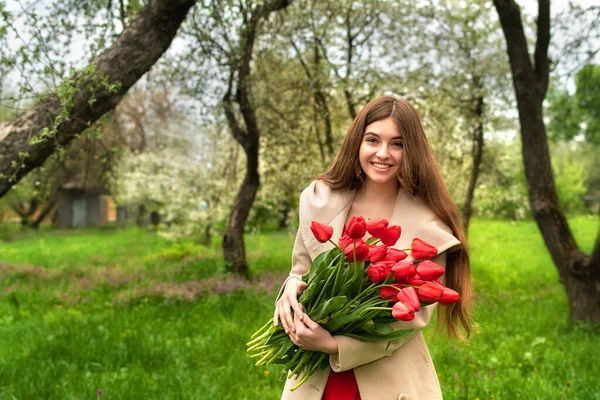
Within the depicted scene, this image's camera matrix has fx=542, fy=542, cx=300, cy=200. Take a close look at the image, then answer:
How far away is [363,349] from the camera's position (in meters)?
1.95

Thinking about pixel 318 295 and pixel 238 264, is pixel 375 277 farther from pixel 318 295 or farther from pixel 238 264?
pixel 238 264

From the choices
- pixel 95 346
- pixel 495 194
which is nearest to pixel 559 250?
pixel 95 346

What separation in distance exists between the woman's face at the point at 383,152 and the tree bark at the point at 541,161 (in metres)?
4.31

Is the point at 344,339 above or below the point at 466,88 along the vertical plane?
below

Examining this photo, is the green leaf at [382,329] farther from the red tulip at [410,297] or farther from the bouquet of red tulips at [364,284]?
the red tulip at [410,297]

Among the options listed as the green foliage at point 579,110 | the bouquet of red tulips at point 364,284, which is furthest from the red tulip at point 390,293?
the green foliage at point 579,110

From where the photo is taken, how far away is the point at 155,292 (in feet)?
24.4

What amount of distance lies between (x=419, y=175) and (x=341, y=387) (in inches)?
36.0

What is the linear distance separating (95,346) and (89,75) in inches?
104

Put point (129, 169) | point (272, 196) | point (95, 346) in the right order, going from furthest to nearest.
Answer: point (129, 169) → point (272, 196) → point (95, 346)

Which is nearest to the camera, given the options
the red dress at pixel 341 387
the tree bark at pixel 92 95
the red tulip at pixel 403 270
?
the red tulip at pixel 403 270

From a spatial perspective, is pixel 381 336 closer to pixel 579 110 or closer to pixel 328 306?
pixel 328 306


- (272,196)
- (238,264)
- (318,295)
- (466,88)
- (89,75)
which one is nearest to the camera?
(318,295)

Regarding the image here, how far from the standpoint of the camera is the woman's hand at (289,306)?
1963mm
